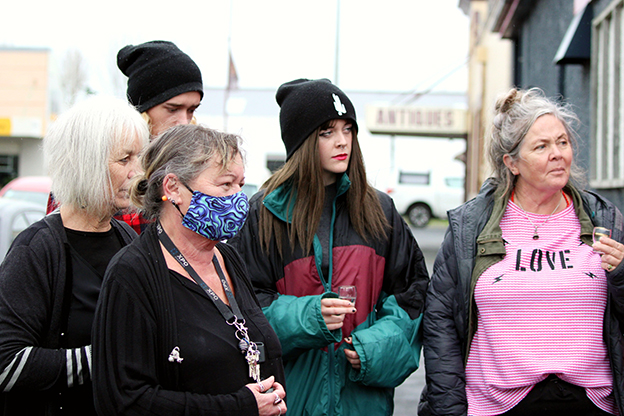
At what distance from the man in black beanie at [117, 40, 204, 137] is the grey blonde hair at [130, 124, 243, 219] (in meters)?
1.09

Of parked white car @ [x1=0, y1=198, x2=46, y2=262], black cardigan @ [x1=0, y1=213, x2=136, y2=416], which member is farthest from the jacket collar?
parked white car @ [x1=0, y1=198, x2=46, y2=262]

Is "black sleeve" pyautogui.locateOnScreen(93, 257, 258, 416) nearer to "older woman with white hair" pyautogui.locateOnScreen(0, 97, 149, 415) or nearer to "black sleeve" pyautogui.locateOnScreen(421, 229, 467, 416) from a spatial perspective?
"older woman with white hair" pyautogui.locateOnScreen(0, 97, 149, 415)

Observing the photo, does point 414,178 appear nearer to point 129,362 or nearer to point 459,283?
point 459,283

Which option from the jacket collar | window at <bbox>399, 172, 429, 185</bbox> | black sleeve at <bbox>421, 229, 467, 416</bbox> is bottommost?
black sleeve at <bbox>421, 229, 467, 416</bbox>

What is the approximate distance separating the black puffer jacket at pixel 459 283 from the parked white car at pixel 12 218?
15.7ft

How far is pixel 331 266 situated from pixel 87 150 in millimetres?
1231

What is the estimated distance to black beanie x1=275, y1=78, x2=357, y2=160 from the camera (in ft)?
9.89

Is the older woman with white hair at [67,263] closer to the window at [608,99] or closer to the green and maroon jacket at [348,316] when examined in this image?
the green and maroon jacket at [348,316]

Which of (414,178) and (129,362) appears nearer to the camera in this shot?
(129,362)

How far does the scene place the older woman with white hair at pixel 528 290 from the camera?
2562mm

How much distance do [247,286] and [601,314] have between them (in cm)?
154

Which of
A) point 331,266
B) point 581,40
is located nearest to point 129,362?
point 331,266

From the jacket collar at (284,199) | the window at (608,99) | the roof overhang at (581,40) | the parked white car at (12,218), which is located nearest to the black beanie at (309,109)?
the jacket collar at (284,199)

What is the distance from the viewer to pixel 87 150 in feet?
7.58
